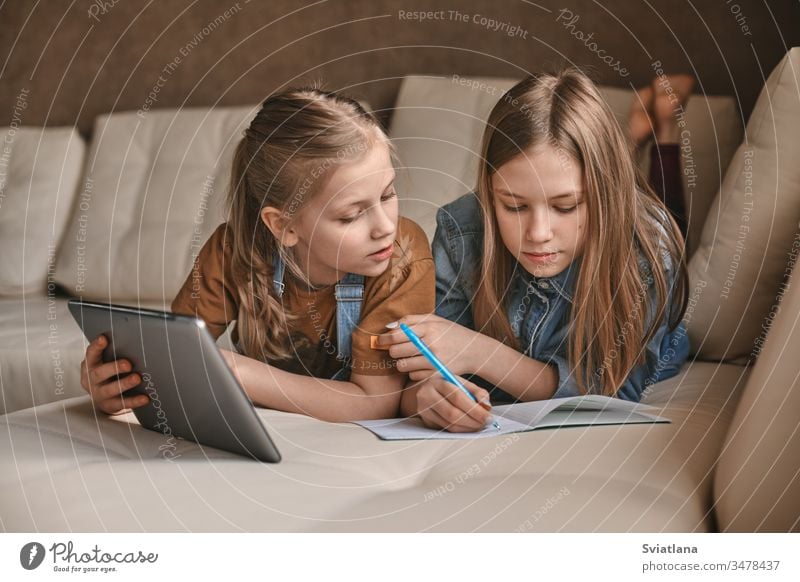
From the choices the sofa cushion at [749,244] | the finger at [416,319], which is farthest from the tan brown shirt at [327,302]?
the sofa cushion at [749,244]

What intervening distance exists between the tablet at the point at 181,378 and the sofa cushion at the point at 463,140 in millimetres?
237

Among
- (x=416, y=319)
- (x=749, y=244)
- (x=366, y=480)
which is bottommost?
(x=366, y=480)

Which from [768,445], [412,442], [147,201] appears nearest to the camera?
[768,445]

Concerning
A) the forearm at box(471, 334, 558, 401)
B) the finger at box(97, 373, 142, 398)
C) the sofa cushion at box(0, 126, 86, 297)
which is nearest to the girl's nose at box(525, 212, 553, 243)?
the forearm at box(471, 334, 558, 401)

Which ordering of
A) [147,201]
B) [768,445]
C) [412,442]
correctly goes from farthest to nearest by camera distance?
[147,201]
[412,442]
[768,445]

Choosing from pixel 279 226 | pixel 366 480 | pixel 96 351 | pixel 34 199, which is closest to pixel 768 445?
pixel 366 480

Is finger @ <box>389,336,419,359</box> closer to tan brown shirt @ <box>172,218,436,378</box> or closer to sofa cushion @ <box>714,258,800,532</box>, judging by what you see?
tan brown shirt @ <box>172,218,436,378</box>

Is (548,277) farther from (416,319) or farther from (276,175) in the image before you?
(276,175)

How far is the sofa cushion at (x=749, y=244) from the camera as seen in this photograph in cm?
83

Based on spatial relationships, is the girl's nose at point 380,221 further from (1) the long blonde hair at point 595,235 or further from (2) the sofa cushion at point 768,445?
(2) the sofa cushion at point 768,445

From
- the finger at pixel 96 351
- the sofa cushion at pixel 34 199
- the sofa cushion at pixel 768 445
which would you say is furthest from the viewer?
the sofa cushion at pixel 34 199

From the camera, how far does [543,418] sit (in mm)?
761

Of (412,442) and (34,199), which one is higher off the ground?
(34,199)

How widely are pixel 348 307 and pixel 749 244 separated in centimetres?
40
